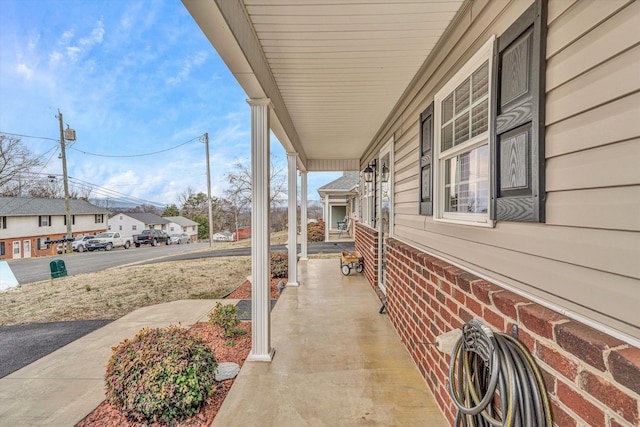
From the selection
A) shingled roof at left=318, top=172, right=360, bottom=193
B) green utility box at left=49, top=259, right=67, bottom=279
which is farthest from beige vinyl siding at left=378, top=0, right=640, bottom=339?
shingled roof at left=318, top=172, right=360, bottom=193

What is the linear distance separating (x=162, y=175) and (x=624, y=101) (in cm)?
4860

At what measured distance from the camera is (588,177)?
1019mm

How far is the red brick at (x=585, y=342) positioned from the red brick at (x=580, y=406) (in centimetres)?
15

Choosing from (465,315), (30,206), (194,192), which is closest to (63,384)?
(465,315)

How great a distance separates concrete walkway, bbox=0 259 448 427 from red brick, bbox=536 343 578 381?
1.24 meters

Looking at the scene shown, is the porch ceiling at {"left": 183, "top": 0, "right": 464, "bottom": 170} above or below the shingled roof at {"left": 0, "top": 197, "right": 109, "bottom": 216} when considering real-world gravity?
above

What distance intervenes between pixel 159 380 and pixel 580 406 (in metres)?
2.40

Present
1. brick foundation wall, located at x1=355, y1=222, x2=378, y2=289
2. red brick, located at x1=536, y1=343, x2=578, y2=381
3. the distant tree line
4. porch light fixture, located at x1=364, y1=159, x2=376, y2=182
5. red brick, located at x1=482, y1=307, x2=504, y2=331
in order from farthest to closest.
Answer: the distant tree line → porch light fixture, located at x1=364, y1=159, x2=376, y2=182 → brick foundation wall, located at x1=355, y1=222, x2=378, y2=289 → red brick, located at x1=482, y1=307, x2=504, y2=331 → red brick, located at x1=536, y1=343, x2=578, y2=381

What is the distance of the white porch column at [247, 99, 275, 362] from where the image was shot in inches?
113

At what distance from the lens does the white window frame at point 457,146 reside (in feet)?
5.46

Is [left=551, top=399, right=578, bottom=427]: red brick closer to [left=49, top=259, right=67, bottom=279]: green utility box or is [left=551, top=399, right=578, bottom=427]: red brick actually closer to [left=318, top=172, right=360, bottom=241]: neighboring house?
[left=318, top=172, right=360, bottom=241]: neighboring house

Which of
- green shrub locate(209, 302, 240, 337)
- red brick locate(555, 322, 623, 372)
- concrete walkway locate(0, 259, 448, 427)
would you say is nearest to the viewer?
red brick locate(555, 322, 623, 372)

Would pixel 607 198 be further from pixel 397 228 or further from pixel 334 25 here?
pixel 397 228

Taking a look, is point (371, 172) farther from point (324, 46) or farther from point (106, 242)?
point (106, 242)
